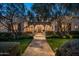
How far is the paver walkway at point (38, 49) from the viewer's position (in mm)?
4168

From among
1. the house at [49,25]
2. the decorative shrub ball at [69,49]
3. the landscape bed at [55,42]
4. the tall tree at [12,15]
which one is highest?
the tall tree at [12,15]

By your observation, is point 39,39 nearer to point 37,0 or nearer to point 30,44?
point 30,44

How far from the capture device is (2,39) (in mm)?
4176

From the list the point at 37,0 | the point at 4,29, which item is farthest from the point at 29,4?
the point at 4,29

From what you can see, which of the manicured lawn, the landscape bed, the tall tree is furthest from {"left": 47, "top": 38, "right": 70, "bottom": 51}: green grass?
the tall tree

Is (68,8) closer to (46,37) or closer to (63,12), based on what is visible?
(63,12)

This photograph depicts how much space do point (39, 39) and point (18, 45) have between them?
212mm

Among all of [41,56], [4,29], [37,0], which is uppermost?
[37,0]

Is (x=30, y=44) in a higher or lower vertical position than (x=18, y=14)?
lower

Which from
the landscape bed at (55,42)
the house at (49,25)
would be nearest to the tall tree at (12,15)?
the house at (49,25)

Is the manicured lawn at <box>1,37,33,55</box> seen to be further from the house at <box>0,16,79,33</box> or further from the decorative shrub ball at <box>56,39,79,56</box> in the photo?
the decorative shrub ball at <box>56,39,79,56</box>

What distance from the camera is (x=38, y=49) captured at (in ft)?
13.7

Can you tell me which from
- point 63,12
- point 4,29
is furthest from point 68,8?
point 4,29

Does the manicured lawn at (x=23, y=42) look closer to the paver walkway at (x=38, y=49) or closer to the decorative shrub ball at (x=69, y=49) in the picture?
the paver walkway at (x=38, y=49)
